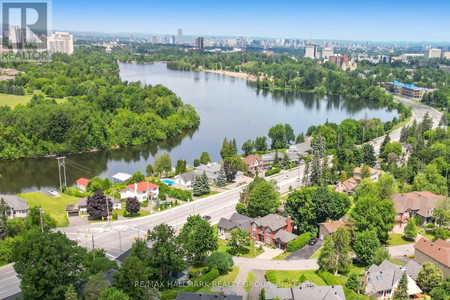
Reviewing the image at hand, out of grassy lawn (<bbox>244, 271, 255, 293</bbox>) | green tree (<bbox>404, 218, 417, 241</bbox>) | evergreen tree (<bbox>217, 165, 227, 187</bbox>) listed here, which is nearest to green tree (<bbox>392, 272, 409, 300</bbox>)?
grassy lawn (<bbox>244, 271, 255, 293</bbox>)

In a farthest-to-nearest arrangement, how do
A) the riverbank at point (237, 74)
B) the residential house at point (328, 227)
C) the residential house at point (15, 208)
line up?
the riverbank at point (237, 74) → the residential house at point (15, 208) → the residential house at point (328, 227)

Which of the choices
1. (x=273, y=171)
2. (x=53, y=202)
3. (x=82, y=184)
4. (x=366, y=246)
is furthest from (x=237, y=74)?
(x=366, y=246)

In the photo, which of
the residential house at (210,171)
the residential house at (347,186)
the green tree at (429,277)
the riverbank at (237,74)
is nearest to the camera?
the green tree at (429,277)

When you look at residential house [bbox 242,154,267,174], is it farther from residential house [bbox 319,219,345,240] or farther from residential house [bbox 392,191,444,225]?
residential house [bbox 319,219,345,240]

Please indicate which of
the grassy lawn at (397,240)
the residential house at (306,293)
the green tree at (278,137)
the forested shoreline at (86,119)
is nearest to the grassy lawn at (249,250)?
the residential house at (306,293)

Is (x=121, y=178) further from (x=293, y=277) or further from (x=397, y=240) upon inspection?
(x=397, y=240)

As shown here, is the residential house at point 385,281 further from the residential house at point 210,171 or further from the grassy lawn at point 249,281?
the residential house at point 210,171

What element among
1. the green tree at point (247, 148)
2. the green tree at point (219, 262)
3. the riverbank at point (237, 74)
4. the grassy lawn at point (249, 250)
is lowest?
the grassy lawn at point (249, 250)
